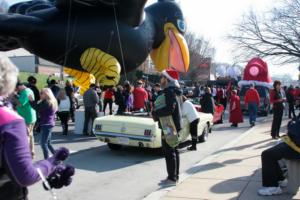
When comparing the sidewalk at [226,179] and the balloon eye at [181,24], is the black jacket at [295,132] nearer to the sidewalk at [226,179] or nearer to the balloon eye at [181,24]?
the sidewalk at [226,179]

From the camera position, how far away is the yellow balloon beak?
15328mm

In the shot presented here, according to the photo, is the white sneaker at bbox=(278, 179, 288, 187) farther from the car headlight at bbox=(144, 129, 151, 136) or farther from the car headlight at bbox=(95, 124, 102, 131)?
the car headlight at bbox=(95, 124, 102, 131)

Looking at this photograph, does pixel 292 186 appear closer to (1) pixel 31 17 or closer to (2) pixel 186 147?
(2) pixel 186 147

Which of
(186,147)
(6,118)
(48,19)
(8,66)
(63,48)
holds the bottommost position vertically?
(186,147)

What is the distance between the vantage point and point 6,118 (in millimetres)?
2408

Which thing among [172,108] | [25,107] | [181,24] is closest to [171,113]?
[172,108]

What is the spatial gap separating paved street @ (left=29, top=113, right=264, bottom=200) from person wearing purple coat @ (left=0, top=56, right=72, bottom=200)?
3.97 meters

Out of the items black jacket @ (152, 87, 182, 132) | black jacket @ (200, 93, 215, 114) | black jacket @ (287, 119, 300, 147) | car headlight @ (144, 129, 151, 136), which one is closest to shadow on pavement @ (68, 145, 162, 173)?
car headlight @ (144, 129, 151, 136)

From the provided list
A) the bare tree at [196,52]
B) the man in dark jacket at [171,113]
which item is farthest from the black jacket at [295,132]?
the bare tree at [196,52]


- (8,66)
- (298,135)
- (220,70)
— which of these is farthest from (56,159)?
A: (220,70)

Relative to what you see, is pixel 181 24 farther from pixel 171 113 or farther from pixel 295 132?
pixel 295 132

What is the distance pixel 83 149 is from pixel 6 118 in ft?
27.8

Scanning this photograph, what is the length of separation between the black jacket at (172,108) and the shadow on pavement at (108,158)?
211 cm

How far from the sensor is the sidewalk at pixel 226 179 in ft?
20.1
